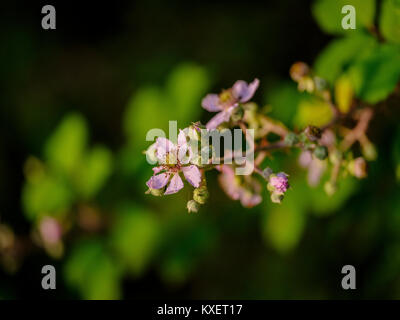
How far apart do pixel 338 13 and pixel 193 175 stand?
4.26ft

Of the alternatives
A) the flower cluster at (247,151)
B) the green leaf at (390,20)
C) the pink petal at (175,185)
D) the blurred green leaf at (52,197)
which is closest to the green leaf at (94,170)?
the blurred green leaf at (52,197)

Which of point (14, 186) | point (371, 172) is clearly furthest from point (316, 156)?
point (14, 186)

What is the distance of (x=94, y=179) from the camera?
335 cm

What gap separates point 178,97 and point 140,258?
4.43 feet

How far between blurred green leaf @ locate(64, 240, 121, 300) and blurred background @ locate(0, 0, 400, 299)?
0.04 feet

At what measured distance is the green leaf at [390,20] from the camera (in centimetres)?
216

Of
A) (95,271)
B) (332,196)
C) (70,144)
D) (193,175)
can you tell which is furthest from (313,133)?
(95,271)

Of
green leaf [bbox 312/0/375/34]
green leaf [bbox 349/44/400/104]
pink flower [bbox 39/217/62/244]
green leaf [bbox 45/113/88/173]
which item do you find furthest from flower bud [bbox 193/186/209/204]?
pink flower [bbox 39/217/62/244]

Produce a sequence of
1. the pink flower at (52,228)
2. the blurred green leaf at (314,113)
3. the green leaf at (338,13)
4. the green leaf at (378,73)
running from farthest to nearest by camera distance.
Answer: the pink flower at (52,228) → the blurred green leaf at (314,113) → the green leaf at (338,13) → the green leaf at (378,73)

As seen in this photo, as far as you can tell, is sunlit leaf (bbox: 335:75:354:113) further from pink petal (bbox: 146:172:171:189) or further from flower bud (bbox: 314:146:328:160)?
pink petal (bbox: 146:172:171:189)

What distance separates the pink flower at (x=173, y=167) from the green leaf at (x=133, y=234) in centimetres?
147

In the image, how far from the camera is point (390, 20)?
7.18ft

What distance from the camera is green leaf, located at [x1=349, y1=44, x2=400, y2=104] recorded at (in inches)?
83.2

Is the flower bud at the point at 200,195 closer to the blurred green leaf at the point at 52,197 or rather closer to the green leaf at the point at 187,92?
the green leaf at the point at 187,92
